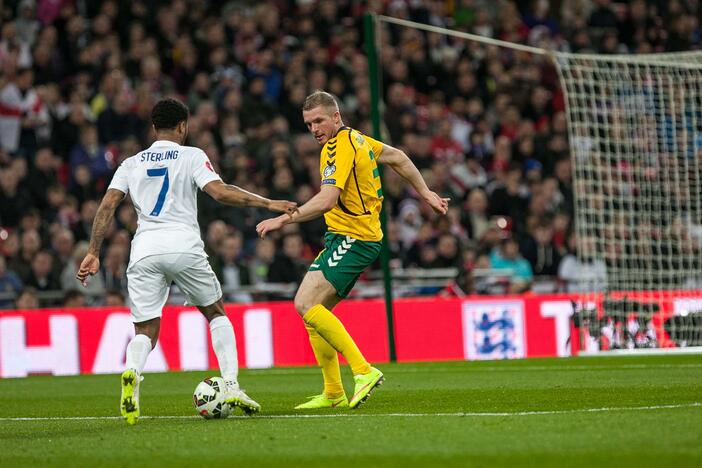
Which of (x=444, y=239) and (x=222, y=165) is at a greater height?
(x=222, y=165)

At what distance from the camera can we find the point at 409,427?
7.21 metres

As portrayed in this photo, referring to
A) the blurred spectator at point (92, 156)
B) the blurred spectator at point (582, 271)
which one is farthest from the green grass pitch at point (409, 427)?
the blurred spectator at point (92, 156)

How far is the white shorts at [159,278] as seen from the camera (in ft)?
27.0

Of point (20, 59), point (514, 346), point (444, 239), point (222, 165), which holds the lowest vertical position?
point (514, 346)

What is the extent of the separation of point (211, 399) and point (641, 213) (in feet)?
33.4

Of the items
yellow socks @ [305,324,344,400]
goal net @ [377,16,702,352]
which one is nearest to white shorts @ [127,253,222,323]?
yellow socks @ [305,324,344,400]

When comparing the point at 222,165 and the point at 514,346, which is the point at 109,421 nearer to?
the point at 514,346

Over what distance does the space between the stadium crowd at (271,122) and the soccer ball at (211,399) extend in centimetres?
857

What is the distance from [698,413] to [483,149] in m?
13.6

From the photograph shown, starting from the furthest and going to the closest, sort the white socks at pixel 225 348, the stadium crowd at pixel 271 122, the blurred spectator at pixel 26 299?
the stadium crowd at pixel 271 122
the blurred spectator at pixel 26 299
the white socks at pixel 225 348

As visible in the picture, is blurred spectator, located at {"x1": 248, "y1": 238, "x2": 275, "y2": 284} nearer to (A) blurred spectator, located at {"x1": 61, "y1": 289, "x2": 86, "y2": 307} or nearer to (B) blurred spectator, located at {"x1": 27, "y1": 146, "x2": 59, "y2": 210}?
(A) blurred spectator, located at {"x1": 61, "y1": 289, "x2": 86, "y2": 307}

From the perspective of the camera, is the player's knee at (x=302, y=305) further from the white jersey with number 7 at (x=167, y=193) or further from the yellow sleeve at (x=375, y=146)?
the yellow sleeve at (x=375, y=146)

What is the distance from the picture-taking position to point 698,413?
7414mm

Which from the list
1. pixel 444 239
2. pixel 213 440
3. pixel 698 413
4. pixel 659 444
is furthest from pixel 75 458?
pixel 444 239
